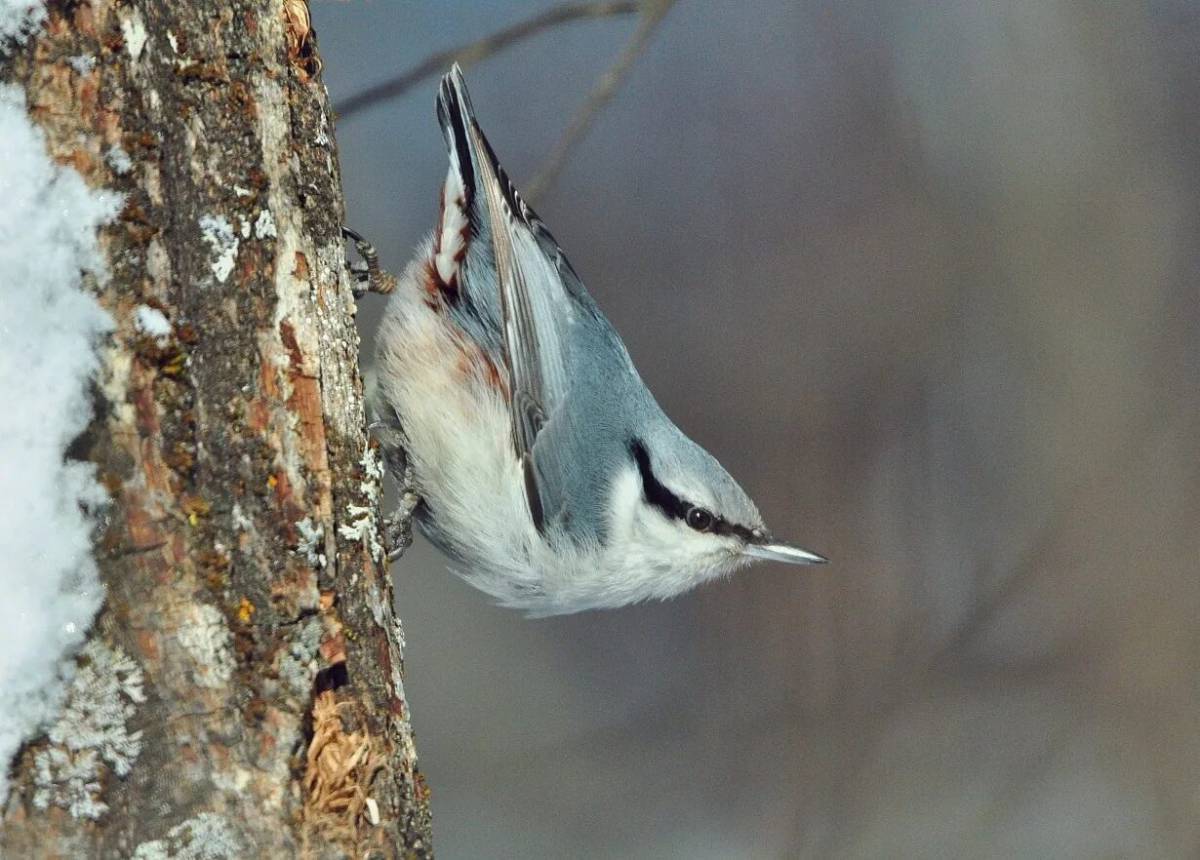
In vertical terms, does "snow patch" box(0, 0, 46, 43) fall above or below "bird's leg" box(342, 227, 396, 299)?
below

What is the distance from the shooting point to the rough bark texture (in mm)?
1020

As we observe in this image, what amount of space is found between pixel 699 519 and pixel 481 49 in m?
0.93


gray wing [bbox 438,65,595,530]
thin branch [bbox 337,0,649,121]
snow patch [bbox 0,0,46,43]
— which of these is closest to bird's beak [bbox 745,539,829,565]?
gray wing [bbox 438,65,595,530]

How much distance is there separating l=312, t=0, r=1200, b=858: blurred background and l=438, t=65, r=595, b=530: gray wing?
5.16 ft

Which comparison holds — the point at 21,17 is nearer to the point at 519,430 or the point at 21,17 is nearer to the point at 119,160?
the point at 119,160

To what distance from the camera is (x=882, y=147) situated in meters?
4.25

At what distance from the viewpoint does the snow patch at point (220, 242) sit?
112cm

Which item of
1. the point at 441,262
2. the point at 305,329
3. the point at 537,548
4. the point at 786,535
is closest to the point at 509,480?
the point at 537,548

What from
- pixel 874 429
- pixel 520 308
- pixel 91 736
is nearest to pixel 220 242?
pixel 91 736

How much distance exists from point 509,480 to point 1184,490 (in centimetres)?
265

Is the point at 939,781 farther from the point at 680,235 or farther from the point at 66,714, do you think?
the point at 66,714

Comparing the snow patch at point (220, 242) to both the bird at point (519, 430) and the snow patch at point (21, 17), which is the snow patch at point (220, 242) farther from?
the bird at point (519, 430)

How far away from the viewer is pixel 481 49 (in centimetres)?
189

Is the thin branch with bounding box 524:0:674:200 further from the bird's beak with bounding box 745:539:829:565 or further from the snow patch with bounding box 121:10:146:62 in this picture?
the snow patch with bounding box 121:10:146:62
